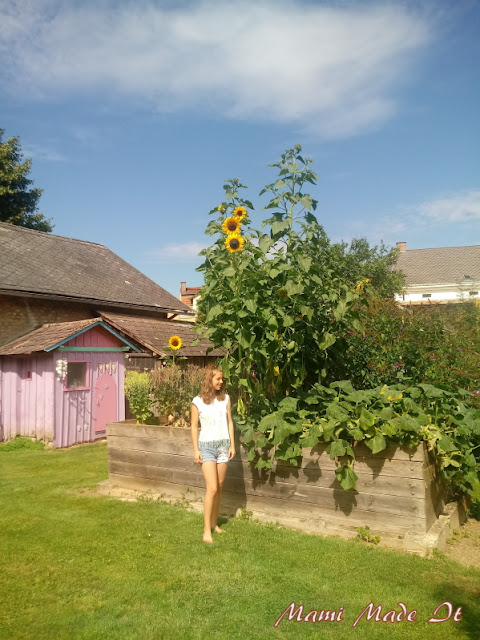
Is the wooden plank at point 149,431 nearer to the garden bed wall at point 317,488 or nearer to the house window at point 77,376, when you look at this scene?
the garden bed wall at point 317,488

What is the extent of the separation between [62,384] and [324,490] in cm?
783

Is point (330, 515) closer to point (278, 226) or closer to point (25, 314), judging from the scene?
point (278, 226)

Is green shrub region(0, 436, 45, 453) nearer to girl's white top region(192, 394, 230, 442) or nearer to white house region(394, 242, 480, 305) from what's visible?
girl's white top region(192, 394, 230, 442)

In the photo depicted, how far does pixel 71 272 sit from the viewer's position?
16.4m

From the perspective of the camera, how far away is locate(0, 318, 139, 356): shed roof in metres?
11.1

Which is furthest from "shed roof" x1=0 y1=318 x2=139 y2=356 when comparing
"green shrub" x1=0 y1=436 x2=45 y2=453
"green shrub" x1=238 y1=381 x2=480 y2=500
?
"green shrub" x1=238 y1=381 x2=480 y2=500

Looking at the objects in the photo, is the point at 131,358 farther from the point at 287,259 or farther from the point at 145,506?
the point at 287,259

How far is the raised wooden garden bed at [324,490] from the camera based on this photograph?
4.59m

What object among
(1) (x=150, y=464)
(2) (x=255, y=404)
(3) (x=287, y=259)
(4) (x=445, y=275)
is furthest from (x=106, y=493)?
(4) (x=445, y=275)

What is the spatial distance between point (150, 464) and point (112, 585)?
2516mm

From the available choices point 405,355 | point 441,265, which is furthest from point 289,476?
point 441,265

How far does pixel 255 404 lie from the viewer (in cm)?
569

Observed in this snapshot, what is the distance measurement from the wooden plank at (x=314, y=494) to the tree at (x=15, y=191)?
21498 mm

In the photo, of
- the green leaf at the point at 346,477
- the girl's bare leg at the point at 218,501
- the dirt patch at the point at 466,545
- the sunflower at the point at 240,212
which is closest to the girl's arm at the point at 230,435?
the girl's bare leg at the point at 218,501
